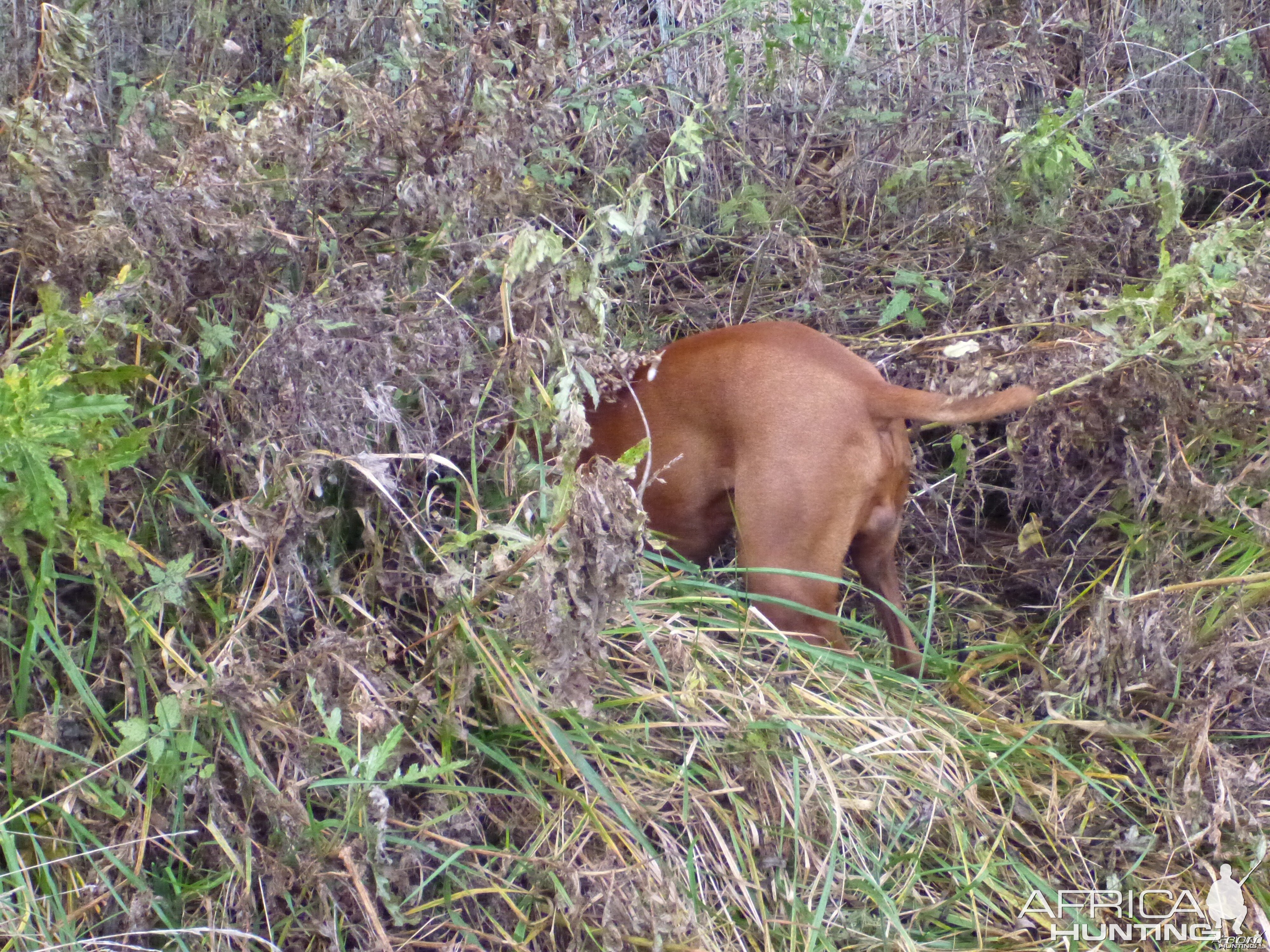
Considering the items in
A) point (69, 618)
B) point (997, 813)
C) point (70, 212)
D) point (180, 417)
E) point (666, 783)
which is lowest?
point (997, 813)

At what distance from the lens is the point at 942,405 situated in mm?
2896

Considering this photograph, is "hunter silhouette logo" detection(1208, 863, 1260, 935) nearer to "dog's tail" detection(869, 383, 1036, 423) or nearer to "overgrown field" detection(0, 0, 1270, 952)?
"overgrown field" detection(0, 0, 1270, 952)

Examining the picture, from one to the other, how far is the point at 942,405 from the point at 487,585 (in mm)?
1331

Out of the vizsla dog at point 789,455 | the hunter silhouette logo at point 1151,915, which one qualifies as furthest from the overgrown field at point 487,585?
the vizsla dog at point 789,455

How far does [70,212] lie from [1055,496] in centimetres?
284

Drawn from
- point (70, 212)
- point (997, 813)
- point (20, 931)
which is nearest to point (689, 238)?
point (70, 212)

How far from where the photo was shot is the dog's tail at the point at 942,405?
2840 millimetres

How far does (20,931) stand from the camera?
6.25 feet

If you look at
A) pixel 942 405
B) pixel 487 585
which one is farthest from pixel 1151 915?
pixel 487 585

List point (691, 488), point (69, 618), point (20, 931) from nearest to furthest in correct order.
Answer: point (20, 931) < point (69, 618) < point (691, 488)

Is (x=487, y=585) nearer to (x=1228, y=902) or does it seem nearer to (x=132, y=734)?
(x=132, y=734)

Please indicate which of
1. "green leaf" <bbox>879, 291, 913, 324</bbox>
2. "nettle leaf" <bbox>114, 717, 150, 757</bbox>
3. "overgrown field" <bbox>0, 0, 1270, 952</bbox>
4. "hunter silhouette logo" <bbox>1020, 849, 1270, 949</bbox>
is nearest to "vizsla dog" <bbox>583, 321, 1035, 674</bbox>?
"overgrown field" <bbox>0, 0, 1270, 952</bbox>

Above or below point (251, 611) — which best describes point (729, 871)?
below

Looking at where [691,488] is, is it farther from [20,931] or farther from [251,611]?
[20,931]
